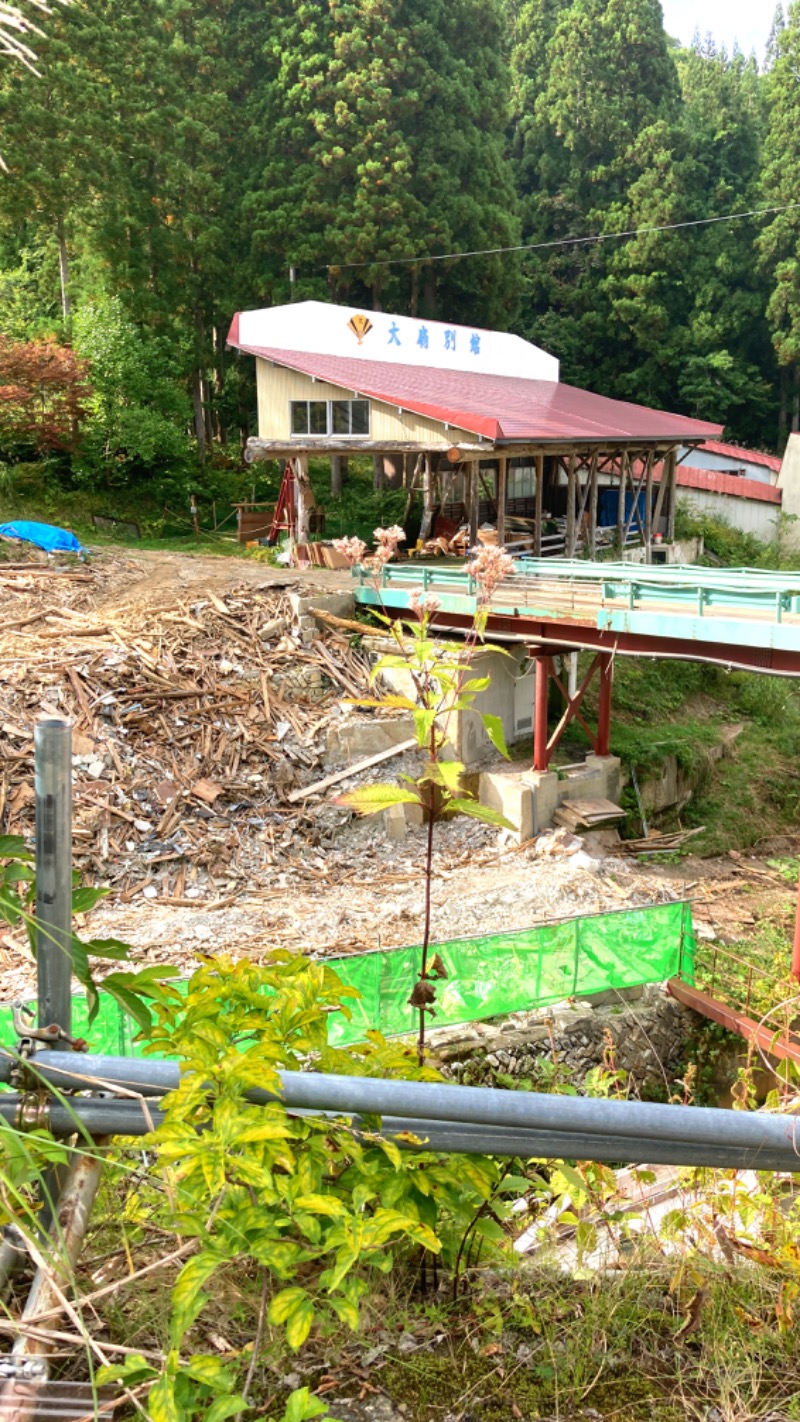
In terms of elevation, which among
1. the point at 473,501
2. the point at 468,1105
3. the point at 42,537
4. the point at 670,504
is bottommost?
the point at 670,504

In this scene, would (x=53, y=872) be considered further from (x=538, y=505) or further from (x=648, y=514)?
(x=648, y=514)

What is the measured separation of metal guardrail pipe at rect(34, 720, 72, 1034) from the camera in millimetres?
1976

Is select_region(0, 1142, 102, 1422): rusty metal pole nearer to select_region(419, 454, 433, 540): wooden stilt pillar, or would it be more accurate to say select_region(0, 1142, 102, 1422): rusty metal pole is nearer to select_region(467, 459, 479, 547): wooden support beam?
select_region(467, 459, 479, 547): wooden support beam

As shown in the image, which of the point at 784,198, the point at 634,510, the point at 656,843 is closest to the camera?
the point at 656,843

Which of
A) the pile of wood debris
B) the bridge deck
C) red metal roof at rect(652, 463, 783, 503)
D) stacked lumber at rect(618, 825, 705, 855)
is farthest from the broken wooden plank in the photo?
red metal roof at rect(652, 463, 783, 503)

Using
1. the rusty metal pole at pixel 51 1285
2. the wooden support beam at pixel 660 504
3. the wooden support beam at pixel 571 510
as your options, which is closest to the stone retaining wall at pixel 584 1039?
the rusty metal pole at pixel 51 1285

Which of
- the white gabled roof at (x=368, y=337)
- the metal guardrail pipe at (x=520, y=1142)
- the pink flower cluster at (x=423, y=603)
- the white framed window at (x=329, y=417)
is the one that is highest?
the white gabled roof at (x=368, y=337)

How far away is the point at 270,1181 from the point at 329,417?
905 inches

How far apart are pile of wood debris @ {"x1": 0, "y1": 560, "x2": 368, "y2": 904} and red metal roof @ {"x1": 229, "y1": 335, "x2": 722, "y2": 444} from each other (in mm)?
5036

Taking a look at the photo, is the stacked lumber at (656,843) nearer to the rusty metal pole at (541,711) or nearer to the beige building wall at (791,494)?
the rusty metal pole at (541,711)

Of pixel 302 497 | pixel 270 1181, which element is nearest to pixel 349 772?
pixel 302 497

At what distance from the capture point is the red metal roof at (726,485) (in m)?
37.0

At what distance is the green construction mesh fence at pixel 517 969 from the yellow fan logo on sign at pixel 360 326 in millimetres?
18480

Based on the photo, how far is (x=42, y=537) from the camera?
21.8 meters
